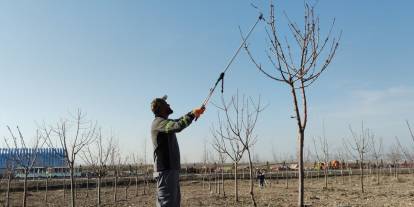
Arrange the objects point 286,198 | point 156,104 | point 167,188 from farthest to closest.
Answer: point 286,198 → point 156,104 → point 167,188

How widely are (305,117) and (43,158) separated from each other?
40398 mm

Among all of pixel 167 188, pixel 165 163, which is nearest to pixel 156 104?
pixel 165 163

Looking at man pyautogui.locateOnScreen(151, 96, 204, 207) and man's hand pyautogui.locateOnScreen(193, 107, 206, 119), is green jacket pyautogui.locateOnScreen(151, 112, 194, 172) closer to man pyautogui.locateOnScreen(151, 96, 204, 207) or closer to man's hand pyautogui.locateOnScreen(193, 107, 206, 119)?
man pyautogui.locateOnScreen(151, 96, 204, 207)

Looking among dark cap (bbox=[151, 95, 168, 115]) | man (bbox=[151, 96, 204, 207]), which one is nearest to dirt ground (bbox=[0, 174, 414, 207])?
man (bbox=[151, 96, 204, 207])

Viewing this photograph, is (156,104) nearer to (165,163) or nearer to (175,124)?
(175,124)

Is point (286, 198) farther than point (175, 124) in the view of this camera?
A: Yes

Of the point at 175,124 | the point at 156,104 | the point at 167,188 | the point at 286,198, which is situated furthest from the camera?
the point at 286,198

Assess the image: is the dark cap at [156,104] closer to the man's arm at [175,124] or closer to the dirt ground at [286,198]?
the man's arm at [175,124]

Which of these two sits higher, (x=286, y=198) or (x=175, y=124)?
(x=175, y=124)

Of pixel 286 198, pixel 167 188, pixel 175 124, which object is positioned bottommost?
pixel 286 198

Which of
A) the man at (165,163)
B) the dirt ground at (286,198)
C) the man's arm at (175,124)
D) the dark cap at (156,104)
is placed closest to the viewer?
the man's arm at (175,124)

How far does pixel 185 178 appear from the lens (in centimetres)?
4584

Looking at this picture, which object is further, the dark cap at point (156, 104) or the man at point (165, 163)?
the dark cap at point (156, 104)

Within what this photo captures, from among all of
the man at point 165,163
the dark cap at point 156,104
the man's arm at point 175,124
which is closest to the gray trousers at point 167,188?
the man at point 165,163
